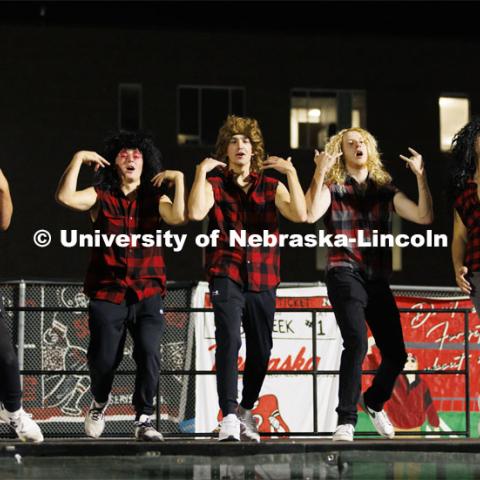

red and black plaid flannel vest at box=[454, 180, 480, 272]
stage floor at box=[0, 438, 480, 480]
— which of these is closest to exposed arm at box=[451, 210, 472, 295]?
red and black plaid flannel vest at box=[454, 180, 480, 272]

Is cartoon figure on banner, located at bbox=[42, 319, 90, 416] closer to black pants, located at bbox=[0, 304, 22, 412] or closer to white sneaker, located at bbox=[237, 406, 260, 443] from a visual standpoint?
white sneaker, located at bbox=[237, 406, 260, 443]

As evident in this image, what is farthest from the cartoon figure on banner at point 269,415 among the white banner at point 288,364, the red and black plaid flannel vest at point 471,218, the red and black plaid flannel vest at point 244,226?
the red and black plaid flannel vest at point 471,218

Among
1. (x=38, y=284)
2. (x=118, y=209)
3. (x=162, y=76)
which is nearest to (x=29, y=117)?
(x=162, y=76)

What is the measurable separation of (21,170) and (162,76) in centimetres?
419

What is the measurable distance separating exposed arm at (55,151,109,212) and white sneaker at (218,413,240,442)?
173 cm

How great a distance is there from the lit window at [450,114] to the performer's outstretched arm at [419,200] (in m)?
21.7

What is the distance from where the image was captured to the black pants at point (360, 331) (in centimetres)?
770

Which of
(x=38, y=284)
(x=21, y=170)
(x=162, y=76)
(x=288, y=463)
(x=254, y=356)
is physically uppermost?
(x=162, y=76)

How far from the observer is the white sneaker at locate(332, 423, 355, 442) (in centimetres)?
757

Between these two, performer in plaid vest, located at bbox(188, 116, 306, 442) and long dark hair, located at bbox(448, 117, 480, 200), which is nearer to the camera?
performer in plaid vest, located at bbox(188, 116, 306, 442)

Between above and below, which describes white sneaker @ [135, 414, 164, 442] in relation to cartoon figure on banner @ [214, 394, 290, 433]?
above

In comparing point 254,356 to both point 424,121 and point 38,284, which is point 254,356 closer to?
point 38,284

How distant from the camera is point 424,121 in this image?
2920 cm

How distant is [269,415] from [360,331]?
4.55m
